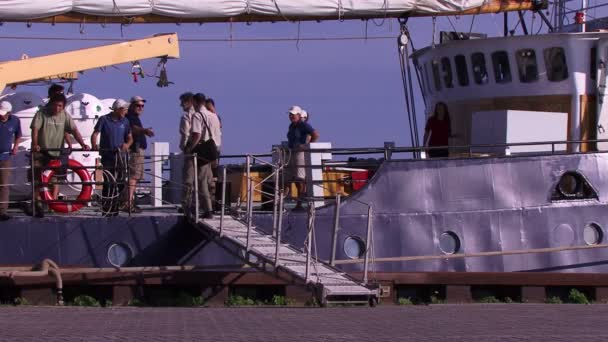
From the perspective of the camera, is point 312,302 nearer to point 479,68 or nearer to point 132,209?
point 132,209

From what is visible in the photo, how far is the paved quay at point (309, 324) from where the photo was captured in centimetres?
913

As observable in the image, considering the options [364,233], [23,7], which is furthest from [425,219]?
[23,7]

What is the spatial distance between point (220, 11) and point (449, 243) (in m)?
4.78

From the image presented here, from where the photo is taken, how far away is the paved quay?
30.0 feet

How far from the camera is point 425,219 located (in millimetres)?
16422

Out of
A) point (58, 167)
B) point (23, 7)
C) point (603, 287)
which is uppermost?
point (23, 7)

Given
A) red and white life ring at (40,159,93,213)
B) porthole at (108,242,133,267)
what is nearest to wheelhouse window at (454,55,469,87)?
red and white life ring at (40,159,93,213)

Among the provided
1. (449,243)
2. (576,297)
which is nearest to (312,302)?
(449,243)

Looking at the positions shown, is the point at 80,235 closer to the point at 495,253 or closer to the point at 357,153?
the point at 357,153

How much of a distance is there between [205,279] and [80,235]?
1.95 m

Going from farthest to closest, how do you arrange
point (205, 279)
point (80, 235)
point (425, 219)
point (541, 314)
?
point (425, 219)
point (80, 235)
point (205, 279)
point (541, 314)

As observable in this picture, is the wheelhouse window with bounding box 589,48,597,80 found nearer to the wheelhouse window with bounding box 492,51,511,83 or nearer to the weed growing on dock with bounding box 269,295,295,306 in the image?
the wheelhouse window with bounding box 492,51,511,83

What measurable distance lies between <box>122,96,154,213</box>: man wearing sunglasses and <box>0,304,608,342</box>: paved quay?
288cm

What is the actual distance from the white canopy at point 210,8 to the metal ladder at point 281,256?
352cm
